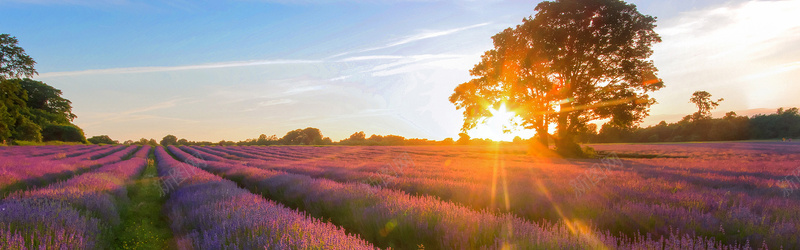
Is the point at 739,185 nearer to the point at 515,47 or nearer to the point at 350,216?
the point at 350,216

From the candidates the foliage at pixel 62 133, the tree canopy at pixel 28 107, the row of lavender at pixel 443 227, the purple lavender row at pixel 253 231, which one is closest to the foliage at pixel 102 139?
the tree canopy at pixel 28 107

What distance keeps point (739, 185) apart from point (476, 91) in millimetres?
17018

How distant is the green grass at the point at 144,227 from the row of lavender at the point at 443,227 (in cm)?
175

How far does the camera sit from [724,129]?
54.0 meters

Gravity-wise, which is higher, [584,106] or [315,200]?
[584,106]

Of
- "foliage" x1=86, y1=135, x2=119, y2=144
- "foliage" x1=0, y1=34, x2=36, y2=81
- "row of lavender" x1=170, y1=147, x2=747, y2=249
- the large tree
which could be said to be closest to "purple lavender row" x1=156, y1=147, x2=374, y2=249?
"row of lavender" x1=170, y1=147, x2=747, y2=249

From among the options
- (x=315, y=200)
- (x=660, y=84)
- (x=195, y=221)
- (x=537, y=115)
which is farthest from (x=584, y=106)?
(x=195, y=221)

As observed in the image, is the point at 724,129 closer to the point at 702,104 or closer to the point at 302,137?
the point at 702,104

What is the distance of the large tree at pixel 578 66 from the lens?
675 inches

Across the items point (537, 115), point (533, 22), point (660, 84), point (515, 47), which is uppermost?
point (533, 22)

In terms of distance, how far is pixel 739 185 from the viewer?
5195mm

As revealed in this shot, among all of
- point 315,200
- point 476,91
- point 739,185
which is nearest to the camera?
point 315,200

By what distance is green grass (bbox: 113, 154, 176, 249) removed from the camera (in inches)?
134

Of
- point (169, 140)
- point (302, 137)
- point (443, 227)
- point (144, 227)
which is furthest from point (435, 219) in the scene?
point (169, 140)
